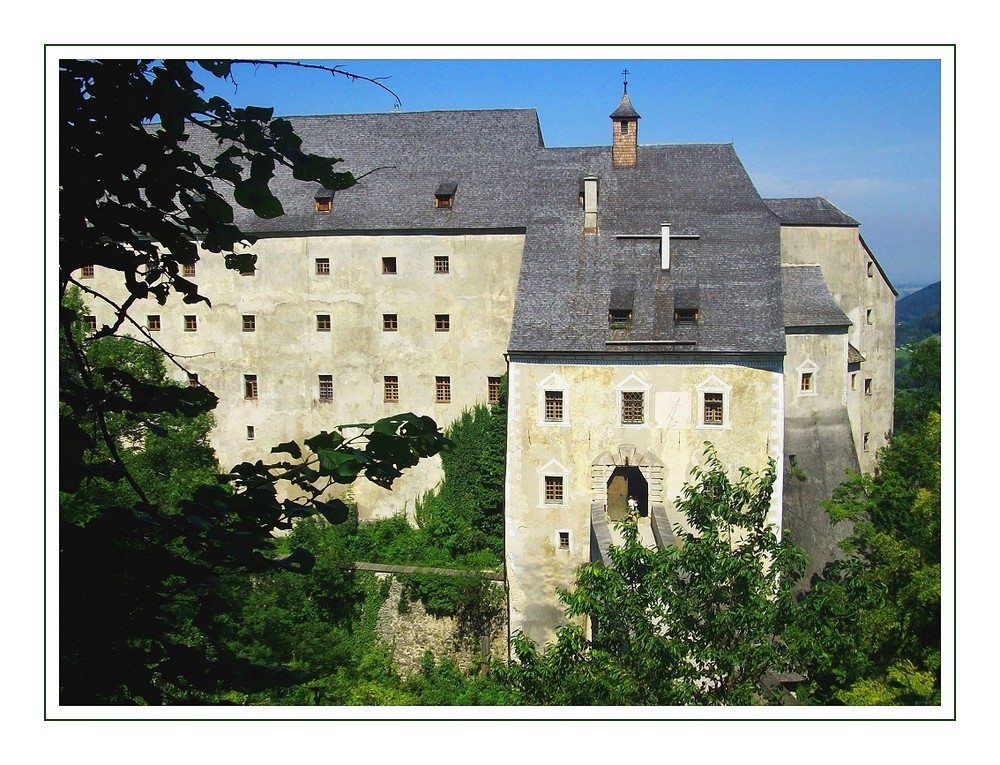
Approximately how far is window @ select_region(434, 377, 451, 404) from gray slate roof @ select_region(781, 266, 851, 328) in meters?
9.49

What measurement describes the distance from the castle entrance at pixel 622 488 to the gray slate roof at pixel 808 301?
5.98m

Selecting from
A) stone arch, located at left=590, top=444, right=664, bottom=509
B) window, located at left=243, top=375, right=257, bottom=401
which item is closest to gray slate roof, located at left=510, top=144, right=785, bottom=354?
stone arch, located at left=590, top=444, right=664, bottom=509

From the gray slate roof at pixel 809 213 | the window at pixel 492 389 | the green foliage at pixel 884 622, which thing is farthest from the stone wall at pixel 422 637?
the gray slate roof at pixel 809 213

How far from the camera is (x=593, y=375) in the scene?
77.6ft

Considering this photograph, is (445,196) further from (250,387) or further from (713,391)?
→ (713,391)

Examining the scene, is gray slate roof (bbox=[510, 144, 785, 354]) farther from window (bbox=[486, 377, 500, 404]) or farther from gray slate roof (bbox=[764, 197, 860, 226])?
window (bbox=[486, 377, 500, 404])

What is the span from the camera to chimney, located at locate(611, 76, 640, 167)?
28.2 m

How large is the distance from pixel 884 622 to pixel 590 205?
13625mm

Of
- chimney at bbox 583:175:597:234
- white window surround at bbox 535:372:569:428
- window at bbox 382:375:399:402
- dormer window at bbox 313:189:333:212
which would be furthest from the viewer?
dormer window at bbox 313:189:333:212

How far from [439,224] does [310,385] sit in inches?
238
